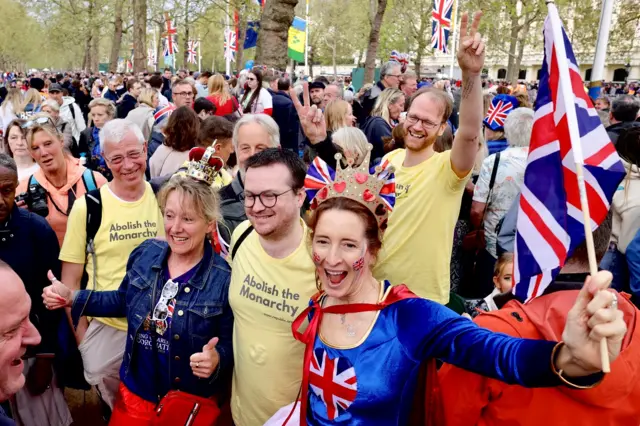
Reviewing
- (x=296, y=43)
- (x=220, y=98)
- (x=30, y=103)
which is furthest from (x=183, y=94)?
(x=296, y=43)

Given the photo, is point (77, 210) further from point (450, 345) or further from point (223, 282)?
point (450, 345)

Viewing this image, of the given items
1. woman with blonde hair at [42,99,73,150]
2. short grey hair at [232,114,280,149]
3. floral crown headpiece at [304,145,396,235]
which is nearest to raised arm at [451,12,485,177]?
floral crown headpiece at [304,145,396,235]

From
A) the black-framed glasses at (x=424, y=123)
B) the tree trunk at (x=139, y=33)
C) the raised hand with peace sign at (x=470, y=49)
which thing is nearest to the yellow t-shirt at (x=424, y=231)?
the black-framed glasses at (x=424, y=123)

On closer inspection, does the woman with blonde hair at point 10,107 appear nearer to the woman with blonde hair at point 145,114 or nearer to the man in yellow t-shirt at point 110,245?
the woman with blonde hair at point 145,114

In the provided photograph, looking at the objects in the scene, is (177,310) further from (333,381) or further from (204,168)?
(333,381)

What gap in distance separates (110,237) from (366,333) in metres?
1.84

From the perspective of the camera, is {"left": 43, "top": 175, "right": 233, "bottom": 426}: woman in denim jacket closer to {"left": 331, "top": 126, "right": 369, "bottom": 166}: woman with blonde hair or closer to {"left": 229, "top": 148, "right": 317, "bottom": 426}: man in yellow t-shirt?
{"left": 229, "top": 148, "right": 317, "bottom": 426}: man in yellow t-shirt

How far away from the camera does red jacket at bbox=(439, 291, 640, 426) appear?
1.62 metres

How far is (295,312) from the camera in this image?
2348 millimetres

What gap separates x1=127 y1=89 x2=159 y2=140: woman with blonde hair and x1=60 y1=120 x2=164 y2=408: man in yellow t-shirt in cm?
420

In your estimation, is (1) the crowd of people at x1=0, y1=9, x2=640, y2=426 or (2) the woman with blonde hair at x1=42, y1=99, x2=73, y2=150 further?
(2) the woman with blonde hair at x1=42, y1=99, x2=73, y2=150

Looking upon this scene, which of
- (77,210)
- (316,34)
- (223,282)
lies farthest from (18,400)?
(316,34)

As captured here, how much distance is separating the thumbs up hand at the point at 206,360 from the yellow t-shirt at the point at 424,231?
3.74ft

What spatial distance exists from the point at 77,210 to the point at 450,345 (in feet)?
7.67
